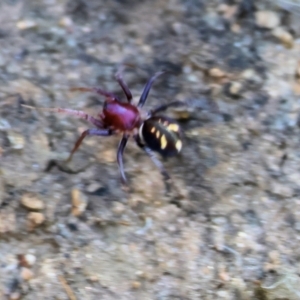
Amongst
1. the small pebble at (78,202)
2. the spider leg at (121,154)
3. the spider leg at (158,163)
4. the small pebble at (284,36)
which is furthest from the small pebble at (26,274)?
A: the small pebble at (284,36)

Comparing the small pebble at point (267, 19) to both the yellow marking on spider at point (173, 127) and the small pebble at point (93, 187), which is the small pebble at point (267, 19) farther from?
the small pebble at point (93, 187)

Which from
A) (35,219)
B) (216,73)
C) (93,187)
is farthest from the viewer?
(216,73)

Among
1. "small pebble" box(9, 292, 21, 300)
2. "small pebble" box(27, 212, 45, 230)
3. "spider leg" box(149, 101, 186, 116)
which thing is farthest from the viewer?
"spider leg" box(149, 101, 186, 116)

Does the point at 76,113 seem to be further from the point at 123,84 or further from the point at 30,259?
the point at 30,259

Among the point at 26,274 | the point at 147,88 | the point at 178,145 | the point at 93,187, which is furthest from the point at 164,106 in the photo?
the point at 26,274

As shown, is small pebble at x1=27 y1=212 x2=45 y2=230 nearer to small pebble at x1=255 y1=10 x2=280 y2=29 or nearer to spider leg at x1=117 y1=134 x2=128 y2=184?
spider leg at x1=117 y1=134 x2=128 y2=184

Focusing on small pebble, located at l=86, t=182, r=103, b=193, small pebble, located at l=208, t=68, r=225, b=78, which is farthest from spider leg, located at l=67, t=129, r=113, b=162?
small pebble, located at l=208, t=68, r=225, b=78

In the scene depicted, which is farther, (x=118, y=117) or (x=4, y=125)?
(x=118, y=117)
